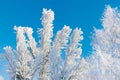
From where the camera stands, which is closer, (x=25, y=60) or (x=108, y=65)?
(x=25, y=60)

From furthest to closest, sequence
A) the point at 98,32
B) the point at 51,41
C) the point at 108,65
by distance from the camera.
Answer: the point at 98,32 < the point at 108,65 < the point at 51,41

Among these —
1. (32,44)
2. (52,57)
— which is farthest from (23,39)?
(52,57)

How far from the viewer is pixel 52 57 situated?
18.0 meters

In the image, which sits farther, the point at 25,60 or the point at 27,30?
the point at 27,30

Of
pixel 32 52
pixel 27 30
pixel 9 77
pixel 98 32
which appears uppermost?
pixel 98 32

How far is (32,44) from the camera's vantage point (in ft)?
60.5

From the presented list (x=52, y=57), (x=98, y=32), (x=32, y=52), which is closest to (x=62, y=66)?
(x=52, y=57)

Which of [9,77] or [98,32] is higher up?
[98,32]

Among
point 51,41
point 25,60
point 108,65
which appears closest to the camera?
point 25,60

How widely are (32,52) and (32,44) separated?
0.46 meters

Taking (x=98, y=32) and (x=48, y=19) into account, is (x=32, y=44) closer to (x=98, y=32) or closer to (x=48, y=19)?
(x=48, y=19)

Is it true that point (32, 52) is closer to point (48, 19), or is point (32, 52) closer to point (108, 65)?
point (48, 19)

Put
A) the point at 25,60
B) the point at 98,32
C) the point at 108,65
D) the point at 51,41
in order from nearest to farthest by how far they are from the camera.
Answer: the point at 25,60
the point at 51,41
the point at 108,65
the point at 98,32

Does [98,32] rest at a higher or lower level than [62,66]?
higher
